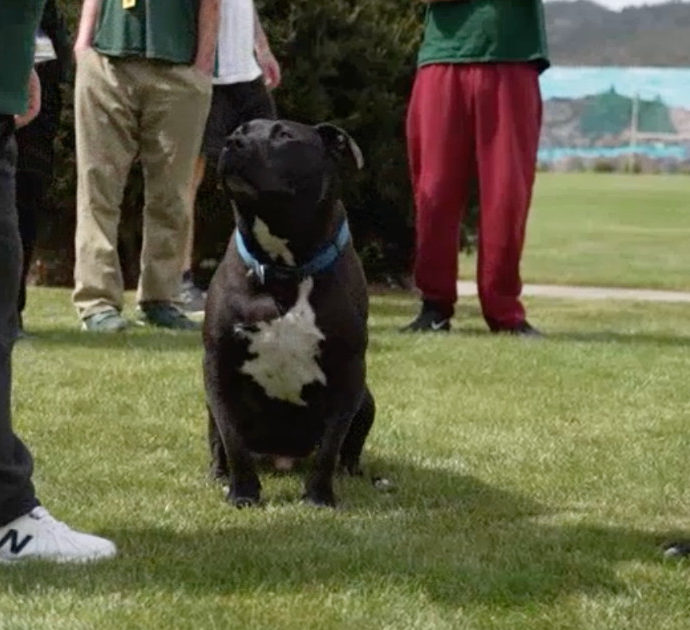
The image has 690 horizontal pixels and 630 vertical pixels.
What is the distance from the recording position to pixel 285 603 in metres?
3.45

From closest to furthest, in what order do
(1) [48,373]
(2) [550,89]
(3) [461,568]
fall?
1. (3) [461,568]
2. (1) [48,373]
3. (2) [550,89]

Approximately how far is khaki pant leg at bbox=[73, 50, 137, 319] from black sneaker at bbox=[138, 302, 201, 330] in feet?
0.52

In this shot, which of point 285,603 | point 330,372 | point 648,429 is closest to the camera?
point 285,603

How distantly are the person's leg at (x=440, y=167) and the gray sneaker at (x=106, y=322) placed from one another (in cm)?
147

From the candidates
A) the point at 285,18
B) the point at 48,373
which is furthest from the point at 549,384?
the point at 285,18

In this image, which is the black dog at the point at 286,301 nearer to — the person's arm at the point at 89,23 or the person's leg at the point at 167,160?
the person's leg at the point at 167,160

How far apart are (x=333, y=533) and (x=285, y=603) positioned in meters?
0.67

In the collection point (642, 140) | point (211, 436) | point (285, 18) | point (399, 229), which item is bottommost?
point (642, 140)

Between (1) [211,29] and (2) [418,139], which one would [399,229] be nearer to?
(2) [418,139]

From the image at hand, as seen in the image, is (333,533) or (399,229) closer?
(333,533)

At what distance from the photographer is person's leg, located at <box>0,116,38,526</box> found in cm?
372

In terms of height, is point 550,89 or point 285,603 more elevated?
point 285,603

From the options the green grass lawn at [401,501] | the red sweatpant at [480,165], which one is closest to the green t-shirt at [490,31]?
the red sweatpant at [480,165]

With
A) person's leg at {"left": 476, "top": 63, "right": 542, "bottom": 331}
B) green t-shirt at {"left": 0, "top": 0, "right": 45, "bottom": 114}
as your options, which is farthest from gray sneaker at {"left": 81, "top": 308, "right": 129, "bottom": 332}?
green t-shirt at {"left": 0, "top": 0, "right": 45, "bottom": 114}
